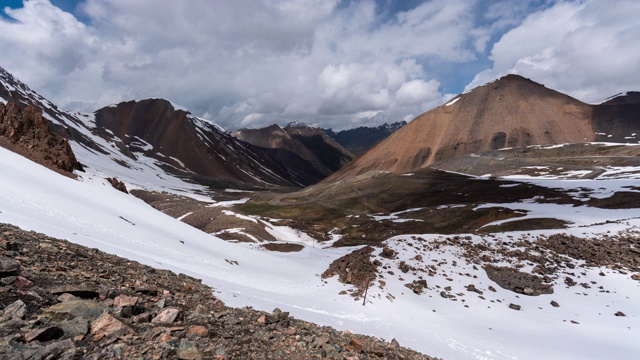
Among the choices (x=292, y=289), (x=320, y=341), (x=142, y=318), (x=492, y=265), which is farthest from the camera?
(x=492, y=265)

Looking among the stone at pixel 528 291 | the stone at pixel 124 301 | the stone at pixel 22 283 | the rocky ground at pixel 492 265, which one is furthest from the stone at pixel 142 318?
the stone at pixel 528 291

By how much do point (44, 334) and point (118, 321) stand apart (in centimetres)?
118

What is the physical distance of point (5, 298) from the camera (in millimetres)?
6668

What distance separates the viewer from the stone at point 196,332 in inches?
275

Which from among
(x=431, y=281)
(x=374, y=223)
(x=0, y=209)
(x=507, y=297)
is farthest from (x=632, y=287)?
(x=374, y=223)

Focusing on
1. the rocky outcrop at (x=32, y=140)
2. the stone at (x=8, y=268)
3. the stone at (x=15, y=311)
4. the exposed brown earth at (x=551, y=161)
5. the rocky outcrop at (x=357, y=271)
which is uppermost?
the exposed brown earth at (x=551, y=161)

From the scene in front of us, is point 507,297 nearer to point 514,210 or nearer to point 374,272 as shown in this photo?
point 374,272

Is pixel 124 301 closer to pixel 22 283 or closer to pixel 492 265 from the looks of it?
pixel 22 283

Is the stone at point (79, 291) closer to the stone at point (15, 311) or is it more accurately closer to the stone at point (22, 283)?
the stone at point (22, 283)

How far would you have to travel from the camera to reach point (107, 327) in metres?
6.55

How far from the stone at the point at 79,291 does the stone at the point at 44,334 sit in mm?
1758

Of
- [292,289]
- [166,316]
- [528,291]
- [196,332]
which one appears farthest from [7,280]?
[528,291]

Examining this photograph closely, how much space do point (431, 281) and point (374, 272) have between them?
411 centimetres

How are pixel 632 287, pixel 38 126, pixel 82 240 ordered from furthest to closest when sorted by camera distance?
pixel 38 126 → pixel 632 287 → pixel 82 240
